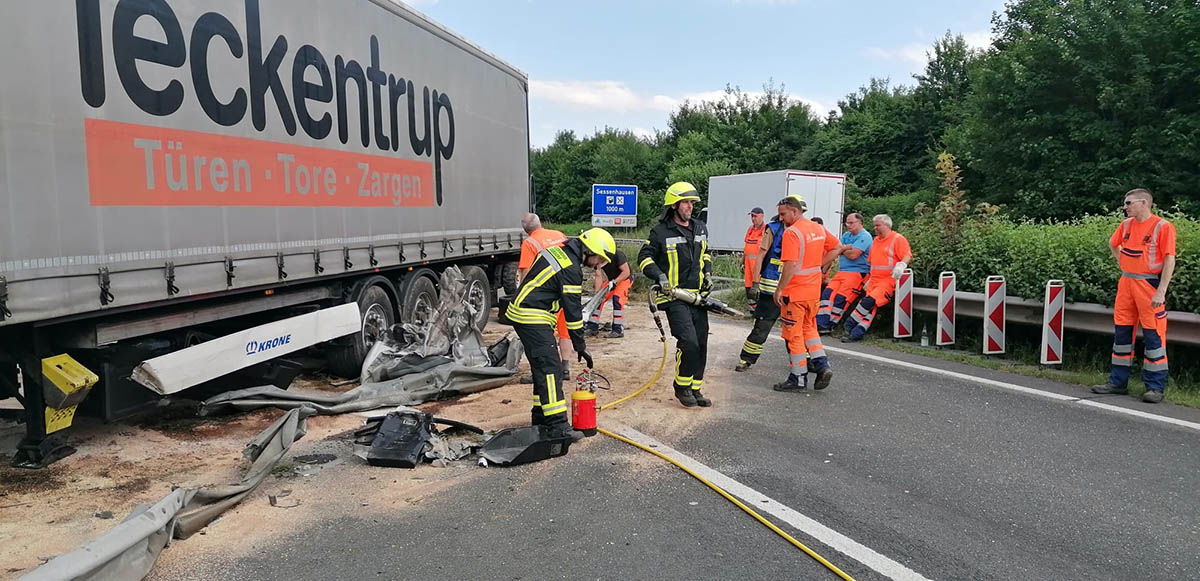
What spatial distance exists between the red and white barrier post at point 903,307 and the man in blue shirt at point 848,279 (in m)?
0.72

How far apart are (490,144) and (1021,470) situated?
7.76 metres

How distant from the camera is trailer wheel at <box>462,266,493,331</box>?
1055cm

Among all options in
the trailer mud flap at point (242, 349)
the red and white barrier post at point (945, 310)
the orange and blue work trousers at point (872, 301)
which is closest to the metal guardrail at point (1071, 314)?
the red and white barrier post at point (945, 310)

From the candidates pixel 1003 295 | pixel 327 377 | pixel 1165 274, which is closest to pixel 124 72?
pixel 327 377

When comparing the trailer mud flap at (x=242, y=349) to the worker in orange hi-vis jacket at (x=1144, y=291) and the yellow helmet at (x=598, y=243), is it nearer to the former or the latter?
the yellow helmet at (x=598, y=243)

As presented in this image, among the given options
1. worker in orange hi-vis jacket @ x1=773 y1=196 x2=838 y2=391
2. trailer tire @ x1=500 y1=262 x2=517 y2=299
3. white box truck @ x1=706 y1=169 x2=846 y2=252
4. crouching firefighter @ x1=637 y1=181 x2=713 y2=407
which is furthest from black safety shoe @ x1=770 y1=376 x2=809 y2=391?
white box truck @ x1=706 y1=169 x2=846 y2=252

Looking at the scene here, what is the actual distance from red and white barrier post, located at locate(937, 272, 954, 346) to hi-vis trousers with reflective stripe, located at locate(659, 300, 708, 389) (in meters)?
4.35

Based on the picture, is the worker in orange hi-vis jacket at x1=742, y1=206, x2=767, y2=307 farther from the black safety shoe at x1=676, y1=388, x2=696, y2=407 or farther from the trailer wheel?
the trailer wheel

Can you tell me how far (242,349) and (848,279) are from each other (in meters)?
7.82

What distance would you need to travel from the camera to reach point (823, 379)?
7195 mm

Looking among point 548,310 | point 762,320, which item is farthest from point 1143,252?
point 548,310

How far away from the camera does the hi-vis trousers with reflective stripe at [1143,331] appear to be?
6715mm

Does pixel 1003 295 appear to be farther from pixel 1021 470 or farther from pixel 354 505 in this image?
pixel 354 505

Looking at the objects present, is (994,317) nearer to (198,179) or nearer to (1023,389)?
(1023,389)
